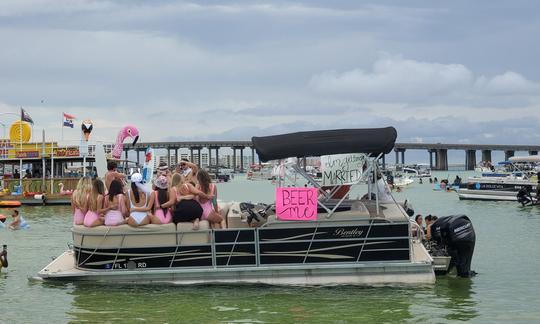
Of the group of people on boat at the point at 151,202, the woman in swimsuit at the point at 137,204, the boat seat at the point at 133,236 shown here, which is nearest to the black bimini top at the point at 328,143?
the group of people on boat at the point at 151,202

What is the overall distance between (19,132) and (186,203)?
42.3 m

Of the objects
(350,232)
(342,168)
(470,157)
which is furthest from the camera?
(470,157)

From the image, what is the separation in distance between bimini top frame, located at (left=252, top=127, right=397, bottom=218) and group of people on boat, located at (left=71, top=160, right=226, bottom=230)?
1.29 m

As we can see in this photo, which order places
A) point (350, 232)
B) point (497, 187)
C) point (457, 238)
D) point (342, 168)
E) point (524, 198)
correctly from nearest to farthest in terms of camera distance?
point (350, 232) → point (342, 168) → point (457, 238) → point (524, 198) → point (497, 187)

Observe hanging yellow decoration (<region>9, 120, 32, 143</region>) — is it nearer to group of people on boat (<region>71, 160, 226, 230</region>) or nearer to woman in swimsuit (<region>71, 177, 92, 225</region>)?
woman in swimsuit (<region>71, 177, 92, 225</region>)

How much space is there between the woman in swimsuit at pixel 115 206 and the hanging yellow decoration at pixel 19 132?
4045cm

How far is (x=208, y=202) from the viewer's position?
13.5m

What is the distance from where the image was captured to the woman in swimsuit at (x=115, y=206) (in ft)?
44.1

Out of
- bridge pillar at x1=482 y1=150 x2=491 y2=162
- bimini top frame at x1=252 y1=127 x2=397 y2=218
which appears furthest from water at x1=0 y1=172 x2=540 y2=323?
bridge pillar at x1=482 y1=150 x2=491 y2=162

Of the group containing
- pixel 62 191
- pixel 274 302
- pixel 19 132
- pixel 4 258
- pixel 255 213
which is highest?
pixel 19 132

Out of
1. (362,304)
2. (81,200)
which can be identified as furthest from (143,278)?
(362,304)

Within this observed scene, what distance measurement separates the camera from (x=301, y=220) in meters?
13.0

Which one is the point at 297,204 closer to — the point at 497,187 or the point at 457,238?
the point at 457,238

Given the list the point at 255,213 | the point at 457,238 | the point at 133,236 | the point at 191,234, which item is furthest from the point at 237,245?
the point at 457,238
